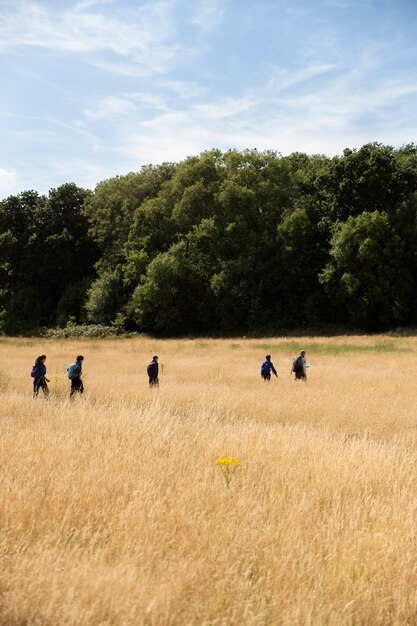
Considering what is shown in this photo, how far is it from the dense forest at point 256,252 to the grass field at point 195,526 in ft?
122

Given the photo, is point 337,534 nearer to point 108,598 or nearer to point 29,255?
point 108,598

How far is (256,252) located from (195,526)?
45.8 meters

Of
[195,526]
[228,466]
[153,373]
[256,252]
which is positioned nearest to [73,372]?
[153,373]

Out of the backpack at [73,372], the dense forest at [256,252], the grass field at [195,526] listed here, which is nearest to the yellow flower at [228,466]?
the grass field at [195,526]

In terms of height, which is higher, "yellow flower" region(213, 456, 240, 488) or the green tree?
the green tree

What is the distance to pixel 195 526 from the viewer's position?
3.86 metres

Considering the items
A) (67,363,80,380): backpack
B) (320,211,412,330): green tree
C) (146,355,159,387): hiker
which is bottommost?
(146,355,159,387): hiker

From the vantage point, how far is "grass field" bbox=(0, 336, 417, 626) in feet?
9.46

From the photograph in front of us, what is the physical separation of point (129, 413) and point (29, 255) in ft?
177

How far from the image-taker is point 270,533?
3785 millimetres

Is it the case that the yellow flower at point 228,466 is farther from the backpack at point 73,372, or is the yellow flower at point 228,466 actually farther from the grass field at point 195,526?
the backpack at point 73,372

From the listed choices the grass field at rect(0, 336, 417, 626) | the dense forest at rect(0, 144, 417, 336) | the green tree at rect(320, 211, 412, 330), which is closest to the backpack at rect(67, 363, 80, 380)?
the grass field at rect(0, 336, 417, 626)

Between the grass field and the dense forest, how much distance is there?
122 ft

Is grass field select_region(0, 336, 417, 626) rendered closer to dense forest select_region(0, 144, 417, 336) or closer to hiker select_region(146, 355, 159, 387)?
hiker select_region(146, 355, 159, 387)
